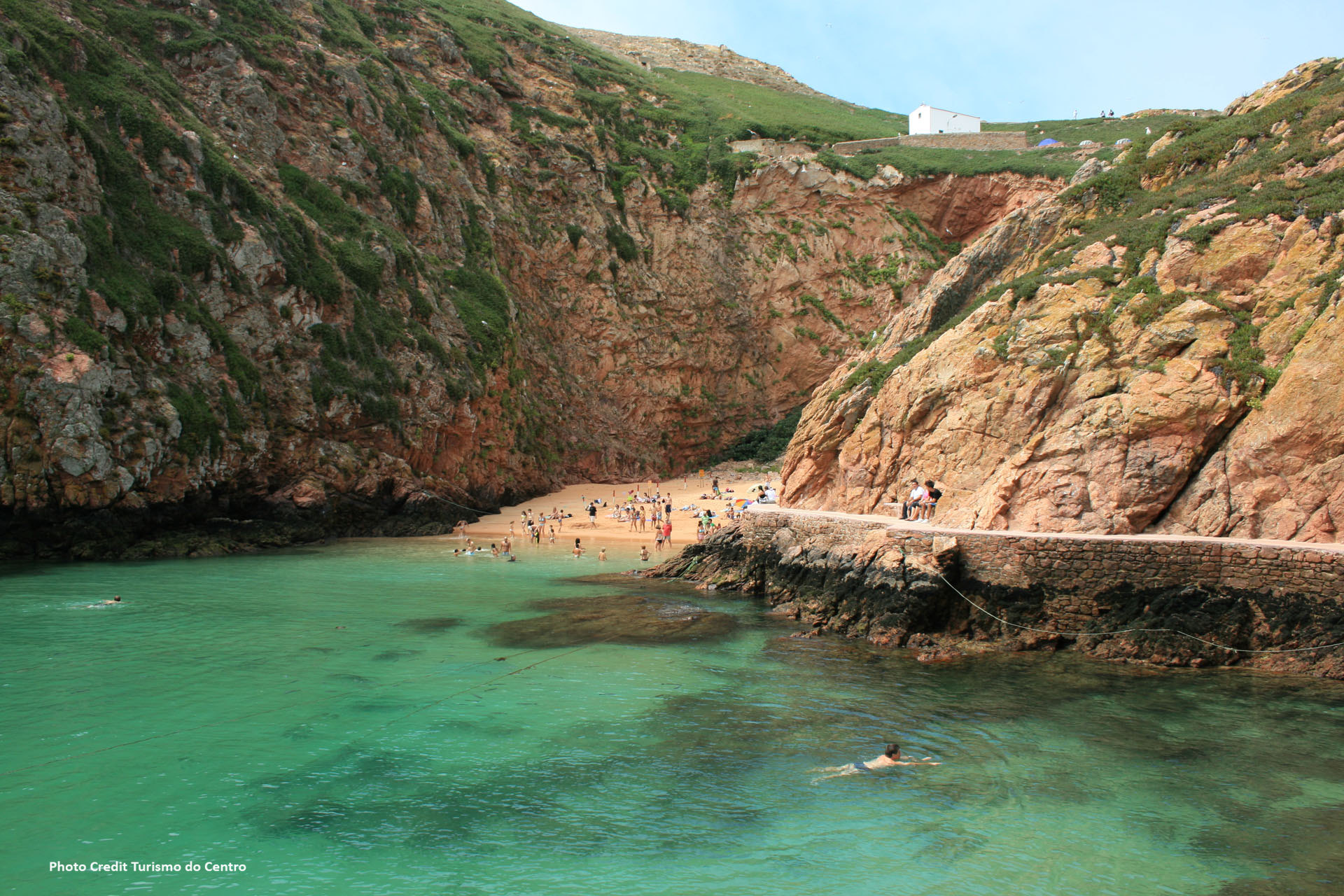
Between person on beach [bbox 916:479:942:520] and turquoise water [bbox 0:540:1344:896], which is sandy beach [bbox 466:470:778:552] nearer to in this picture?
person on beach [bbox 916:479:942:520]

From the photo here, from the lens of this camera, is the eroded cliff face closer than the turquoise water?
No

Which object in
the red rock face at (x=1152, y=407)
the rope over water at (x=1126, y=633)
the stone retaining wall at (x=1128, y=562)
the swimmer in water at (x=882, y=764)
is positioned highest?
the red rock face at (x=1152, y=407)

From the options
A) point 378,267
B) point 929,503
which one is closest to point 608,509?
point 378,267

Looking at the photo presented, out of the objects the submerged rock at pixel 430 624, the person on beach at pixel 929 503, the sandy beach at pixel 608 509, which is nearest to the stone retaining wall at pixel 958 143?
the sandy beach at pixel 608 509

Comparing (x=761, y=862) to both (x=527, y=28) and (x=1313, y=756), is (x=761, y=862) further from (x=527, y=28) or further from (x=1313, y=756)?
(x=527, y=28)

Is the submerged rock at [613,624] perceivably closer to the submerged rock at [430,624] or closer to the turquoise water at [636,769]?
the turquoise water at [636,769]

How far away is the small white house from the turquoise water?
58170mm

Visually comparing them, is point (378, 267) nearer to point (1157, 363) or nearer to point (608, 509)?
point (608, 509)

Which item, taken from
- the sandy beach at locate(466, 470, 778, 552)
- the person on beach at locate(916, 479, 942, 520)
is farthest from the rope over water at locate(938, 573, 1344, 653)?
the sandy beach at locate(466, 470, 778, 552)

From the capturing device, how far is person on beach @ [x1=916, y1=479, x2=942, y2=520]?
736 inches

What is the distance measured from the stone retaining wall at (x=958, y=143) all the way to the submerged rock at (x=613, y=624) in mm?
45993

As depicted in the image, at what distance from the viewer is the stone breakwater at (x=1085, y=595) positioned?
12.7 metres

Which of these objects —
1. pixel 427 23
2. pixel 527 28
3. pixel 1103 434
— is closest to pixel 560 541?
pixel 1103 434

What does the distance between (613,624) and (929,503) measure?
7.91 metres
